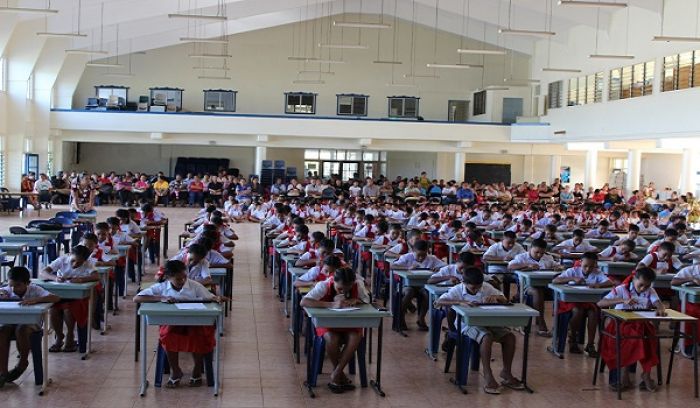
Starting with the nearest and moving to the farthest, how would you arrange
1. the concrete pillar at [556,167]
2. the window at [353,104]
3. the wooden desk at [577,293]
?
1. the wooden desk at [577,293]
2. the concrete pillar at [556,167]
3. the window at [353,104]

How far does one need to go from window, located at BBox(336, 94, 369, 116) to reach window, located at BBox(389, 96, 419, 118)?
140cm

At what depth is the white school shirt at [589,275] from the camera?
948 cm

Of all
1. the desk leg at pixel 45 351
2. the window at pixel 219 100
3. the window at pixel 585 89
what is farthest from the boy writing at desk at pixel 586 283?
the window at pixel 219 100

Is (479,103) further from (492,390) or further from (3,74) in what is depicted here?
(492,390)

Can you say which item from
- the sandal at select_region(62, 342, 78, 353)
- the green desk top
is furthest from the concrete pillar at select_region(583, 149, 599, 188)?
the sandal at select_region(62, 342, 78, 353)

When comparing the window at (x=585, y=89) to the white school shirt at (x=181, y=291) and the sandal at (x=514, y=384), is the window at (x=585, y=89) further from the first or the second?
the white school shirt at (x=181, y=291)

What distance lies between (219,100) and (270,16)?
5005mm

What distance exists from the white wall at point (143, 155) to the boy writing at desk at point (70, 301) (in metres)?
31.1

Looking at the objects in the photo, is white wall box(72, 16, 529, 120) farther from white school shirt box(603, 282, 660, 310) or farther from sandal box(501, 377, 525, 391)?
sandal box(501, 377, 525, 391)

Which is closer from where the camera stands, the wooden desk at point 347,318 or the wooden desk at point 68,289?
the wooden desk at point 347,318

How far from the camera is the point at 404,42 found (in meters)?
40.0

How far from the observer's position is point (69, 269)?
29.1 feet

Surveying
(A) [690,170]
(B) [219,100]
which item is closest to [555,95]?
(A) [690,170]

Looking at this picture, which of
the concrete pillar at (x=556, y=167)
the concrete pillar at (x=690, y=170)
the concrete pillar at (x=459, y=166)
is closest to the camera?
the concrete pillar at (x=690, y=170)
